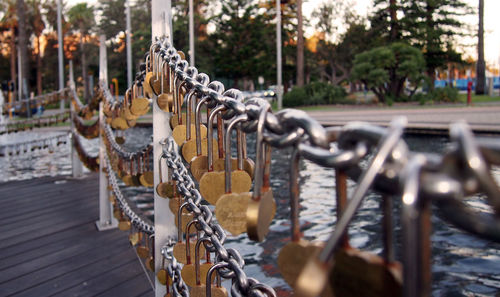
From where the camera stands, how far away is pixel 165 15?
1965 mm

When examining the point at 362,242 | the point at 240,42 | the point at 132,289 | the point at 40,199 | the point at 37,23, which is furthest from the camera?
the point at 37,23

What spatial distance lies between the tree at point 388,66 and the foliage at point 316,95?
1487mm

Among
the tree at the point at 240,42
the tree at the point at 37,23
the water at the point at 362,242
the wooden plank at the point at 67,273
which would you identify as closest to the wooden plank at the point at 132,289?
the wooden plank at the point at 67,273

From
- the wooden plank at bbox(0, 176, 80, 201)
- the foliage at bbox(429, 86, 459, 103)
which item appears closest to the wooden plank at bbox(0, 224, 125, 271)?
the wooden plank at bbox(0, 176, 80, 201)

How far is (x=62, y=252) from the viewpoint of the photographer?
3.70m

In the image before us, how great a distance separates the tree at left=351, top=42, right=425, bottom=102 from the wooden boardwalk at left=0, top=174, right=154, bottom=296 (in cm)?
2513

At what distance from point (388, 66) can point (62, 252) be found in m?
27.8

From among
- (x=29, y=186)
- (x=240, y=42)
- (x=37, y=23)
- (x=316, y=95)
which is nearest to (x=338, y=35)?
(x=240, y=42)

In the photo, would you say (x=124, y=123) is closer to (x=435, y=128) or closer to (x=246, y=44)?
(x=435, y=128)

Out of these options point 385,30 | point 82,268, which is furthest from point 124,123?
point 385,30

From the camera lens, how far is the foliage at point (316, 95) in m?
30.6

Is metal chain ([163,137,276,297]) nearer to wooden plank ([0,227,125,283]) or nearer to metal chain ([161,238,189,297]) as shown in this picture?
metal chain ([161,238,189,297])

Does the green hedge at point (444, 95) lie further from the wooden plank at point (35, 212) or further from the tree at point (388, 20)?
the wooden plank at point (35, 212)

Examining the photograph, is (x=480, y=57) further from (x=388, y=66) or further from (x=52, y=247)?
(x=52, y=247)
